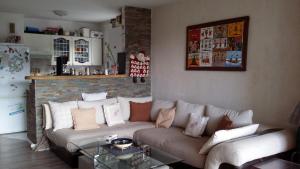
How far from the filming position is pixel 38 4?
16.5 feet

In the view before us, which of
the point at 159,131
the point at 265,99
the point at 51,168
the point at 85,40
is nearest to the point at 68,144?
the point at 51,168

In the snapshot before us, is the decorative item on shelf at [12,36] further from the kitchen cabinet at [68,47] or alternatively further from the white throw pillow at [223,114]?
the white throw pillow at [223,114]

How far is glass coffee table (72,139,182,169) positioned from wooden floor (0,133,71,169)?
83 cm

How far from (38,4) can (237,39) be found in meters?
Answer: 3.54

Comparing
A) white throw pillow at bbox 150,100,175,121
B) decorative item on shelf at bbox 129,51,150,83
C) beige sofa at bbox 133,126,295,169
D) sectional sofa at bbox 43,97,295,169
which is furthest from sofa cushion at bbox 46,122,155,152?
decorative item on shelf at bbox 129,51,150,83

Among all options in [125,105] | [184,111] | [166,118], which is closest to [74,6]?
[125,105]

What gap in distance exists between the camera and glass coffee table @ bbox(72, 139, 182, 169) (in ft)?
9.26

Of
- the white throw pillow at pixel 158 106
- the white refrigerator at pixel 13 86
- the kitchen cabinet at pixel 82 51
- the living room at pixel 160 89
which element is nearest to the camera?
the living room at pixel 160 89

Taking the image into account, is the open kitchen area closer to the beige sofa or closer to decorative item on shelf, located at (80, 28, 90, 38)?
decorative item on shelf, located at (80, 28, 90, 38)

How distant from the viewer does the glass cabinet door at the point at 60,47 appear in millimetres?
6633

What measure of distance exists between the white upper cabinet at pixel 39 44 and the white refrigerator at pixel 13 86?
689 millimetres

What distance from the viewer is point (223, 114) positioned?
11.8 feet

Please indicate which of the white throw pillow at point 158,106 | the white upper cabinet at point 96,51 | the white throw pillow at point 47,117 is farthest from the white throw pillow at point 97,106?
the white upper cabinet at point 96,51

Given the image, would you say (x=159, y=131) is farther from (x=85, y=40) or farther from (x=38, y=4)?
(x=85, y=40)
